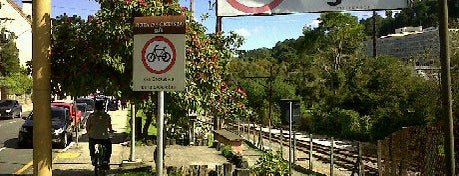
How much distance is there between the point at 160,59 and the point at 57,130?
1266 centimetres

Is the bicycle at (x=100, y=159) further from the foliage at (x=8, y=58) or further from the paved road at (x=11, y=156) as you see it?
the foliage at (x=8, y=58)

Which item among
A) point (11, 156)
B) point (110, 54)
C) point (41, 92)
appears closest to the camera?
point (41, 92)

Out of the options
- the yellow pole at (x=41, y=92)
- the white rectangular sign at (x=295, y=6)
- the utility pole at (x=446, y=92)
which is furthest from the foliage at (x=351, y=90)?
the yellow pole at (x=41, y=92)

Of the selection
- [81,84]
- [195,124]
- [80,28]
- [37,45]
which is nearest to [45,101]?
[37,45]

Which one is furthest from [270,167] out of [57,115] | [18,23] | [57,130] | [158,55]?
[18,23]

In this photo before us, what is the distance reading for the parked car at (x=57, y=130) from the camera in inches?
619

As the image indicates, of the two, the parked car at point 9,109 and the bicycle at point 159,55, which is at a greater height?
the bicycle at point 159,55

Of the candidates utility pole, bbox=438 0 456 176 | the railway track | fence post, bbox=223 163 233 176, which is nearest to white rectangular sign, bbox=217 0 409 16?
utility pole, bbox=438 0 456 176

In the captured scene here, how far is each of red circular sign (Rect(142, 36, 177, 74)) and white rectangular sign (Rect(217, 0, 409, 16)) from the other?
8.07 feet

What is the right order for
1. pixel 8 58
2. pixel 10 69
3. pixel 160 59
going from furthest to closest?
pixel 10 69, pixel 8 58, pixel 160 59

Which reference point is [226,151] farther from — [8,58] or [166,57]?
[8,58]

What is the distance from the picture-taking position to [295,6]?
21.6 feet

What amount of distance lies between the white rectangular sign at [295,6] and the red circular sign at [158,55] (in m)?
2.46

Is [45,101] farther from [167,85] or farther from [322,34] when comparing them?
[322,34]
